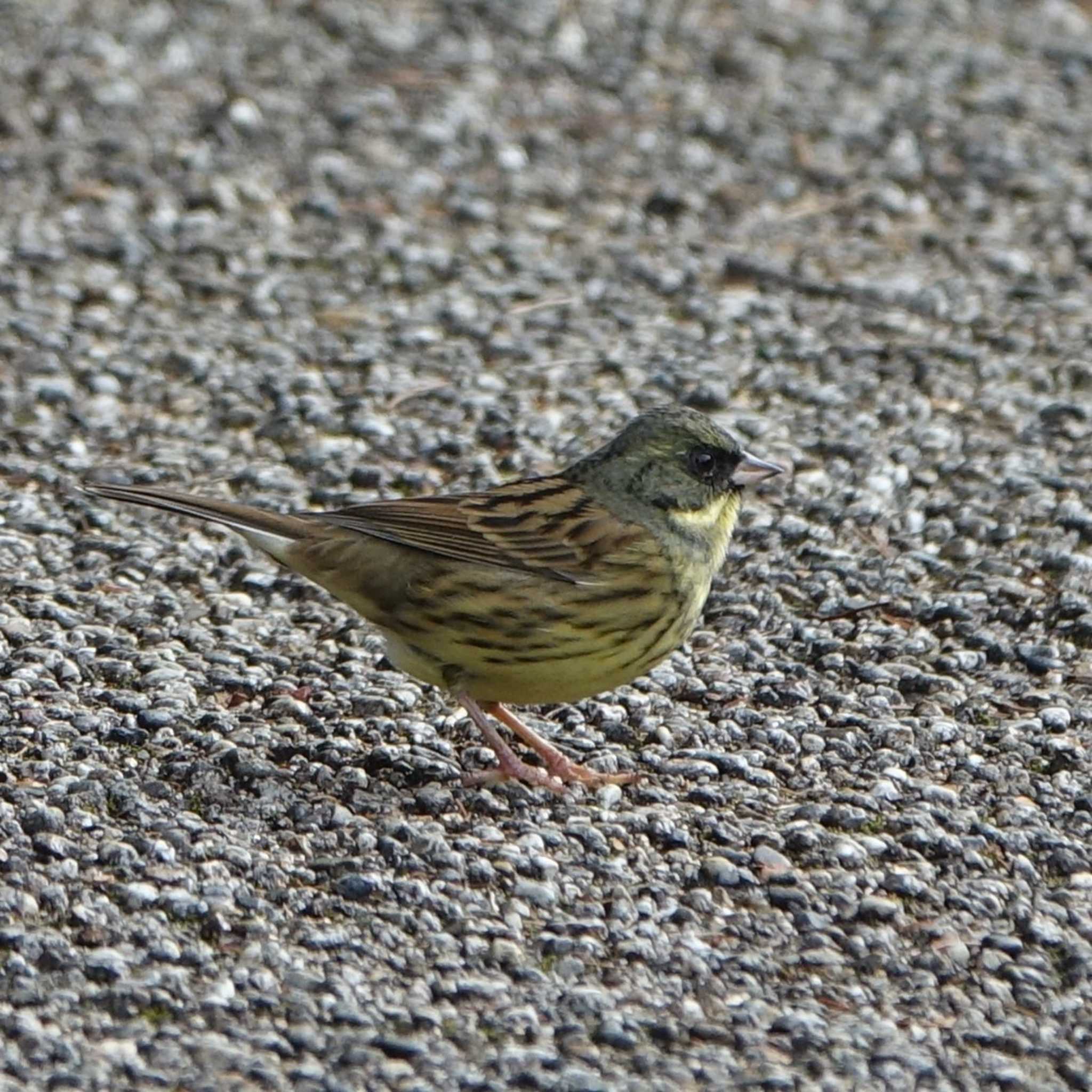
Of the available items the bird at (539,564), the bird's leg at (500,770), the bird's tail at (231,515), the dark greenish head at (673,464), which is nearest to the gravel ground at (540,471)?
the bird's leg at (500,770)

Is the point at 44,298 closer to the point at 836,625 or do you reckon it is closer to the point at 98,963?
the point at 836,625

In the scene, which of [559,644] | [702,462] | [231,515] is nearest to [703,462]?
[702,462]

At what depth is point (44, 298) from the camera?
783 centimetres

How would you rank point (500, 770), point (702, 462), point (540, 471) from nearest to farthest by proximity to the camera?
point (500, 770) < point (702, 462) < point (540, 471)

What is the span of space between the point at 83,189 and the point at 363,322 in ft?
5.04

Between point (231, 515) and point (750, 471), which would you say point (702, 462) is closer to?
point (750, 471)

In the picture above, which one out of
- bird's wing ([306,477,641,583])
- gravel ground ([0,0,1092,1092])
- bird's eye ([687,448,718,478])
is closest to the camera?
gravel ground ([0,0,1092,1092])

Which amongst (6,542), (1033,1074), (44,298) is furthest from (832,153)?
(1033,1074)

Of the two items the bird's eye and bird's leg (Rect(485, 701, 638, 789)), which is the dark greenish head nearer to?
the bird's eye

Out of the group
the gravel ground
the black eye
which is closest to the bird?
the black eye

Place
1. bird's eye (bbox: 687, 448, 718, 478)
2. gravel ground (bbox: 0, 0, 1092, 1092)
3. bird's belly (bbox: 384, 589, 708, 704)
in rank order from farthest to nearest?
bird's eye (bbox: 687, 448, 718, 478), bird's belly (bbox: 384, 589, 708, 704), gravel ground (bbox: 0, 0, 1092, 1092)

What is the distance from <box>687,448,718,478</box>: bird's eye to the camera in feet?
17.9

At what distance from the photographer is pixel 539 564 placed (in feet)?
17.1

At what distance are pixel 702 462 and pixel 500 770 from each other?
991mm
